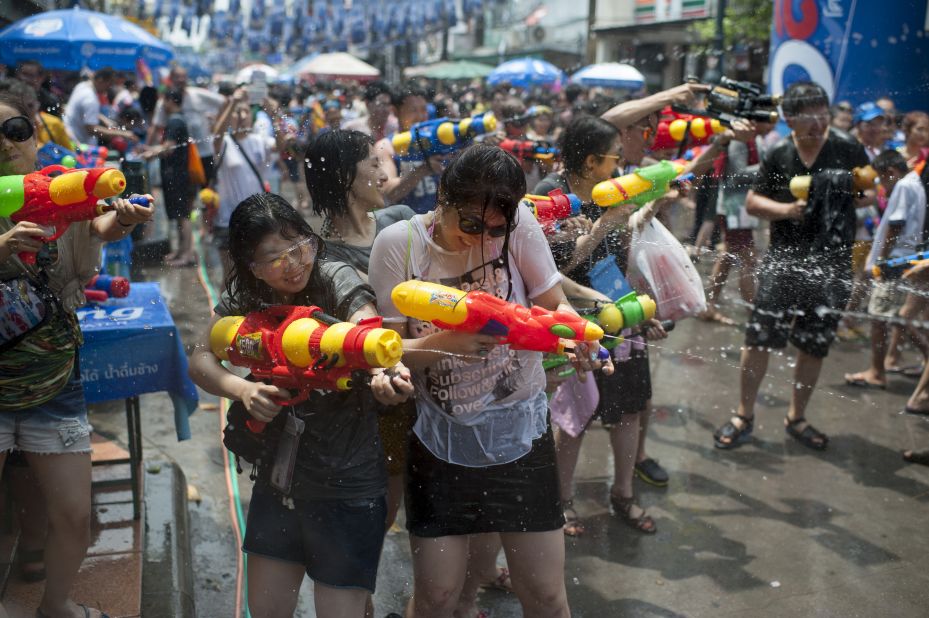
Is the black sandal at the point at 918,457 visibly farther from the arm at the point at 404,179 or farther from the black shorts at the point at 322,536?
the black shorts at the point at 322,536

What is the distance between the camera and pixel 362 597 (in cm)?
239

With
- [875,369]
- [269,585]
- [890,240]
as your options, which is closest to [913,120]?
[890,240]

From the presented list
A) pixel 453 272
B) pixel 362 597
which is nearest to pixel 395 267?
pixel 453 272

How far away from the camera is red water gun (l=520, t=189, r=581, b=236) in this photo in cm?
287

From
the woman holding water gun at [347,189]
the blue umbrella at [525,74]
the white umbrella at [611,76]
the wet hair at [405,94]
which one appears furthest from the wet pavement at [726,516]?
the blue umbrella at [525,74]

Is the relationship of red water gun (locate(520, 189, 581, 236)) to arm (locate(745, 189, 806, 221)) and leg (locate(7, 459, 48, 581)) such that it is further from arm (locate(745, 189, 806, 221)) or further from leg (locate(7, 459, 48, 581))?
leg (locate(7, 459, 48, 581))

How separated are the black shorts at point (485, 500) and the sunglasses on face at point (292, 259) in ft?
2.24

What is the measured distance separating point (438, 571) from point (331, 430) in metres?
0.52

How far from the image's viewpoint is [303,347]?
198 centimetres

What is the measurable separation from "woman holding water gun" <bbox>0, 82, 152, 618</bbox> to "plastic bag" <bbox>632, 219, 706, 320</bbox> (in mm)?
1809

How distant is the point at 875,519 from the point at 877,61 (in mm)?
4403

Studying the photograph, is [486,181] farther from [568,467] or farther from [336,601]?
[568,467]

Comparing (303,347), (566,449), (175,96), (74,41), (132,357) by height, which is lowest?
(566,449)

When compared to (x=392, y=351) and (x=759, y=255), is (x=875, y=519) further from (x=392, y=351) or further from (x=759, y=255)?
(x=392, y=351)
